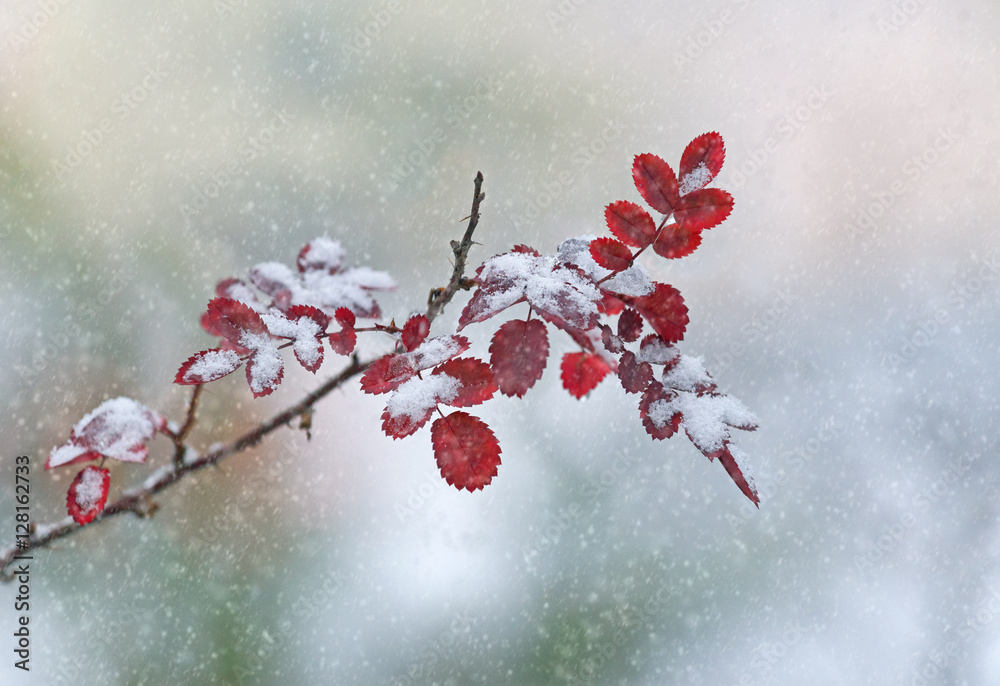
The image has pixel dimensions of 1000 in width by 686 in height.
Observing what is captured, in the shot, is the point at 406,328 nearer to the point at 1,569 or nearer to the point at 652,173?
the point at 652,173

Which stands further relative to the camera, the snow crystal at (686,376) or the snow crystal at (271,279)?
the snow crystal at (271,279)

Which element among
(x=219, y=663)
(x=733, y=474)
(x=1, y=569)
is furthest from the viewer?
(x=219, y=663)

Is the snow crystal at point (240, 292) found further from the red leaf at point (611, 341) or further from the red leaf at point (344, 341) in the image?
the red leaf at point (611, 341)

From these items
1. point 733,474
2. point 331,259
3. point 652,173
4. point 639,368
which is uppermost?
point 331,259

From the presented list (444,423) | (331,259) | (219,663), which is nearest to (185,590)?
(219,663)

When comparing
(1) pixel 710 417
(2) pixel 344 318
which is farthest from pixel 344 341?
(1) pixel 710 417

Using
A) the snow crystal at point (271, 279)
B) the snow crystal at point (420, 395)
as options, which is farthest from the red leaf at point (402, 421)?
the snow crystal at point (271, 279)
